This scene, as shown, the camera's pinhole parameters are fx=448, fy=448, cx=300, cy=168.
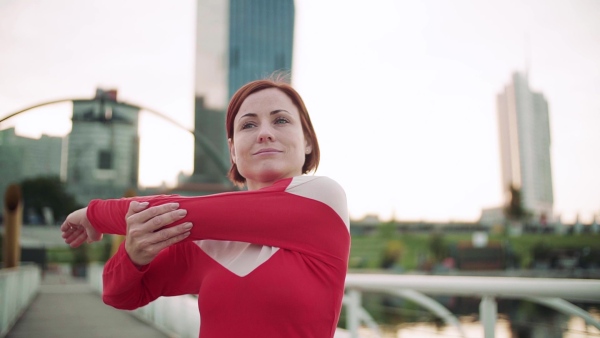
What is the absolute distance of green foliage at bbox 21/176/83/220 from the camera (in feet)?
218

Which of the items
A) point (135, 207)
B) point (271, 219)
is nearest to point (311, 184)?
point (271, 219)

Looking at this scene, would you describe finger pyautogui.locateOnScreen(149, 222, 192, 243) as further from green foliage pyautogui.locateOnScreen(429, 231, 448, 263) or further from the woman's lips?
green foliage pyautogui.locateOnScreen(429, 231, 448, 263)

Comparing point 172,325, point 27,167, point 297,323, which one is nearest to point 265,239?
point 297,323

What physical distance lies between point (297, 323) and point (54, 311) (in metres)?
13.6

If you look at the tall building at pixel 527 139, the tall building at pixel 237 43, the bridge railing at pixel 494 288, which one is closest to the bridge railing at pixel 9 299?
the bridge railing at pixel 494 288

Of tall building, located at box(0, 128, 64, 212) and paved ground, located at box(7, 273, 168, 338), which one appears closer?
paved ground, located at box(7, 273, 168, 338)

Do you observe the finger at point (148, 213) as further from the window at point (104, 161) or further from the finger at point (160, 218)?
the window at point (104, 161)

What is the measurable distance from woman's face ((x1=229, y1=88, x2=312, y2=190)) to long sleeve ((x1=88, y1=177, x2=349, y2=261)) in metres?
0.17

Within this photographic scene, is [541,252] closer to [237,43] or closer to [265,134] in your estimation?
[265,134]

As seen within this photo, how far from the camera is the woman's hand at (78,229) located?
129 centimetres

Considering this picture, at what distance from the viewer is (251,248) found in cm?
116

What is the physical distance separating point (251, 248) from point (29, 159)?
93145 millimetres

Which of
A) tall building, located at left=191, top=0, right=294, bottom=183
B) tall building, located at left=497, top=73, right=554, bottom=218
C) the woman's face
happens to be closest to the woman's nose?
the woman's face

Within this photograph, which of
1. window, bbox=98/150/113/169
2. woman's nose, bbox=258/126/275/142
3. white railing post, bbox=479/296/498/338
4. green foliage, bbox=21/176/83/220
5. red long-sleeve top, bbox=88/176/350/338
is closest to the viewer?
red long-sleeve top, bbox=88/176/350/338
